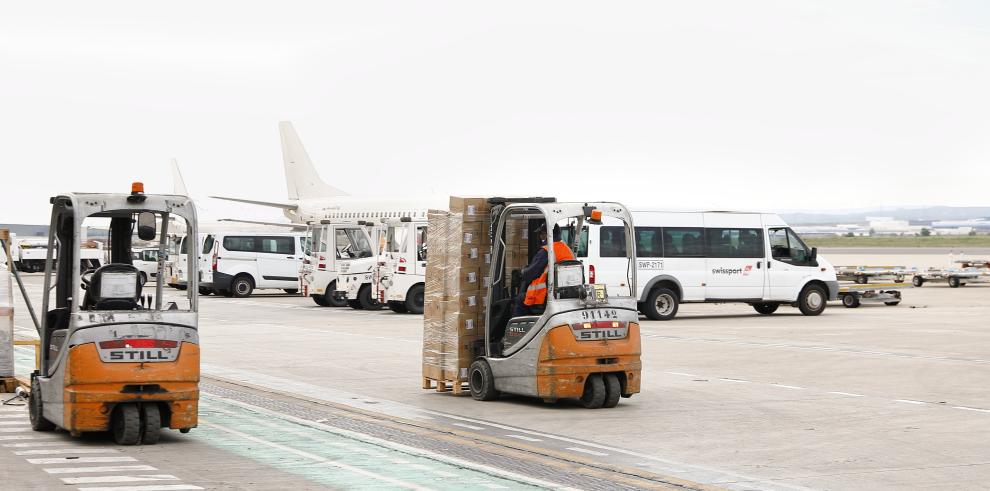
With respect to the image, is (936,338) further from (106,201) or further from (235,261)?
(235,261)

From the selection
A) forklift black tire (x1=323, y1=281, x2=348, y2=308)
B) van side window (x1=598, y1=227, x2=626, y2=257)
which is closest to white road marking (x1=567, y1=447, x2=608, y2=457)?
van side window (x1=598, y1=227, x2=626, y2=257)

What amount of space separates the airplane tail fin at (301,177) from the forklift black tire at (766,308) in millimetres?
31354

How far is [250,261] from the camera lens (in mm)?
43281

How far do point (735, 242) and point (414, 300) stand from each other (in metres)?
8.20

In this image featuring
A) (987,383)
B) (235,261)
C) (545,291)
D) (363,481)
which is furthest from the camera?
(235,261)

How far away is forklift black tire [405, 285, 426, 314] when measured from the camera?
32.7 metres

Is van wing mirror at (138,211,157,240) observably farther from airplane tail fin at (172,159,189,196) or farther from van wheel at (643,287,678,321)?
airplane tail fin at (172,159,189,196)

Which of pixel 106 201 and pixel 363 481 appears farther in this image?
pixel 106 201

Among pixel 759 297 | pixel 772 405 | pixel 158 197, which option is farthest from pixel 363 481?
pixel 759 297

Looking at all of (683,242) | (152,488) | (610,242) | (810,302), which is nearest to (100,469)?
(152,488)

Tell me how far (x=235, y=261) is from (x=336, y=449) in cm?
3288

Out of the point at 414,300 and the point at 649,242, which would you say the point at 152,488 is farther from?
the point at 414,300

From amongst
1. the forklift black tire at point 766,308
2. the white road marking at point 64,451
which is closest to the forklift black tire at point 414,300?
the forklift black tire at point 766,308

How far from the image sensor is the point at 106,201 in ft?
36.7
